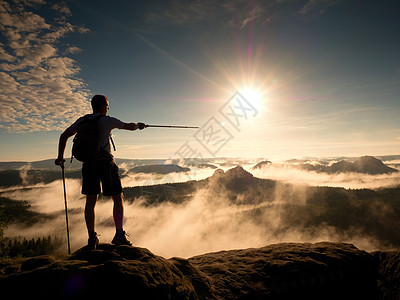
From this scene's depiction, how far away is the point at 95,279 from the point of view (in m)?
4.57

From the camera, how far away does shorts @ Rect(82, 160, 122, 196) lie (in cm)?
636

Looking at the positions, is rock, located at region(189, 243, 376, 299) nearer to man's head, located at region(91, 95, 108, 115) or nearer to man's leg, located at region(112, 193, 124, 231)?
man's leg, located at region(112, 193, 124, 231)

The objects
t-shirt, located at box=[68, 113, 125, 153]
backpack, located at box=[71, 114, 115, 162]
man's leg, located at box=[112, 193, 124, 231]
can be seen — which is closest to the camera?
backpack, located at box=[71, 114, 115, 162]

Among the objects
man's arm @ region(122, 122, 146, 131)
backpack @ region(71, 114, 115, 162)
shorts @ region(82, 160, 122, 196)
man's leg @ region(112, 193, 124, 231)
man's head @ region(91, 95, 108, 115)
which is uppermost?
man's head @ region(91, 95, 108, 115)

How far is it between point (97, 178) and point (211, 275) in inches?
200

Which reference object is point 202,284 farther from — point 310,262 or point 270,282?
point 310,262

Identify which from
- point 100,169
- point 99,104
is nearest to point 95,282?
point 100,169

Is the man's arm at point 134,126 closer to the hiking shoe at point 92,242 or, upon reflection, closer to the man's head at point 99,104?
the man's head at point 99,104

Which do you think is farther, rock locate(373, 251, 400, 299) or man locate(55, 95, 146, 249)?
rock locate(373, 251, 400, 299)

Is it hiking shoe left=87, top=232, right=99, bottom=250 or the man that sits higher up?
the man

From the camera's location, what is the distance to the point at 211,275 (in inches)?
296

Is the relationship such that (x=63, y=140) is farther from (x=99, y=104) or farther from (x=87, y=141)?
(x=99, y=104)

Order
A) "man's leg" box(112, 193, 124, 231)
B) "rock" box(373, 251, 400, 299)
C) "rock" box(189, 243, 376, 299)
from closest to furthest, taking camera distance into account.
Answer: "man's leg" box(112, 193, 124, 231) < "rock" box(189, 243, 376, 299) < "rock" box(373, 251, 400, 299)

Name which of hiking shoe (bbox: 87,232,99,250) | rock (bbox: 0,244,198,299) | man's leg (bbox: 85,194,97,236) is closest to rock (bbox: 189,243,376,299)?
Result: rock (bbox: 0,244,198,299)
